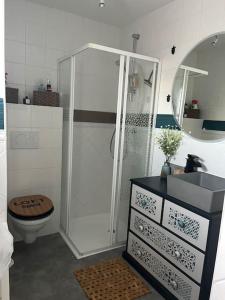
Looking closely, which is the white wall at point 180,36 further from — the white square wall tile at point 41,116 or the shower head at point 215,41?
the white square wall tile at point 41,116

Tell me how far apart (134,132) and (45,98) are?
3.16 ft

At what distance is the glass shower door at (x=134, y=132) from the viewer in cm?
226

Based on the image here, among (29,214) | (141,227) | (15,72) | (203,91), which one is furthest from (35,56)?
(141,227)

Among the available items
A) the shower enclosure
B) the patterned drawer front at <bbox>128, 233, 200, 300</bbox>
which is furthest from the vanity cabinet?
the shower enclosure

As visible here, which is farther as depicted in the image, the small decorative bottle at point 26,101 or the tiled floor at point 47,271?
the small decorative bottle at point 26,101

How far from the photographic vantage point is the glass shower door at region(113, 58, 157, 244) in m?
2.26

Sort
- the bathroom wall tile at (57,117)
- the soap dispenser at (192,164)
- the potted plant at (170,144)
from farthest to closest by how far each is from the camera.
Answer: the bathroom wall tile at (57,117), the potted plant at (170,144), the soap dispenser at (192,164)

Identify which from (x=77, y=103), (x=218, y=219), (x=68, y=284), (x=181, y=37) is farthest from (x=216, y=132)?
(x=68, y=284)

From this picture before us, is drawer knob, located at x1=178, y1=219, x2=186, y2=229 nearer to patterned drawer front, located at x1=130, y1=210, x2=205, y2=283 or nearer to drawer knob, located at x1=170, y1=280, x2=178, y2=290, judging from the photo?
patterned drawer front, located at x1=130, y1=210, x2=205, y2=283

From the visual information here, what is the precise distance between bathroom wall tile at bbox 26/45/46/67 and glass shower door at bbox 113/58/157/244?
98 cm

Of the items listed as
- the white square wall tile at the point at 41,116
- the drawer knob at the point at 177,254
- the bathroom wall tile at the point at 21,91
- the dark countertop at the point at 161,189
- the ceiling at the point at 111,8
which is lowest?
the drawer knob at the point at 177,254

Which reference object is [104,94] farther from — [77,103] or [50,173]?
[50,173]

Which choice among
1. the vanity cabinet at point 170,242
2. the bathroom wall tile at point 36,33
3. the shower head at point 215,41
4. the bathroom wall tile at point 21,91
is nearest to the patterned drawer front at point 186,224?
the vanity cabinet at point 170,242

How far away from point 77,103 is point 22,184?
3.36 feet
